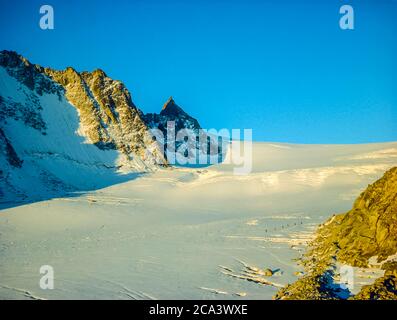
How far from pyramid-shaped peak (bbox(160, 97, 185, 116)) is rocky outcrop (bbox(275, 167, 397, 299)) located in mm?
65612

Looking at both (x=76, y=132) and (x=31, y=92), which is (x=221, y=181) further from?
(x=31, y=92)

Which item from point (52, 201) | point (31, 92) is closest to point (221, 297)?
point (52, 201)

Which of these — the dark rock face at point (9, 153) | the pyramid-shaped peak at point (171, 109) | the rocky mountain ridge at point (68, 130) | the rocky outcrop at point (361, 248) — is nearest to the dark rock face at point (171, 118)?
the pyramid-shaped peak at point (171, 109)

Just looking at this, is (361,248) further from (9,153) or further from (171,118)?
(171,118)

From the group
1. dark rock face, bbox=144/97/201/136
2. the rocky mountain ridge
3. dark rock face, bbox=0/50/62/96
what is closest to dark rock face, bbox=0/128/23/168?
the rocky mountain ridge

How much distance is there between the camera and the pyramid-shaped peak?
83.9 meters

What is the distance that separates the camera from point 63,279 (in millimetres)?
15688

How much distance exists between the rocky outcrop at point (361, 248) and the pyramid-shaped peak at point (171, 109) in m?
65.6

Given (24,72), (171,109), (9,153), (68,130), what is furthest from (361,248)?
(171,109)

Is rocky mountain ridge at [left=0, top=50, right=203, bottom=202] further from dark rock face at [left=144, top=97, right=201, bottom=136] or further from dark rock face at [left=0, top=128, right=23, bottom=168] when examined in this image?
dark rock face at [left=144, top=97, right=201, bottom=136]

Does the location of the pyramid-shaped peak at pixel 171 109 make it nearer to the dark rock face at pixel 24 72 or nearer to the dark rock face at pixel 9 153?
the dark rock face at pixel 24 72

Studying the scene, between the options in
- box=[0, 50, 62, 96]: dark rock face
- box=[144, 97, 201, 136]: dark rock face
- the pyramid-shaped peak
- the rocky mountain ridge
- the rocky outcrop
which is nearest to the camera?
the rocky outcrop

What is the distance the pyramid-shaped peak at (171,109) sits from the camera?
83875 millimetres

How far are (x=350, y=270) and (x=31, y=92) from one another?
58.1 m
